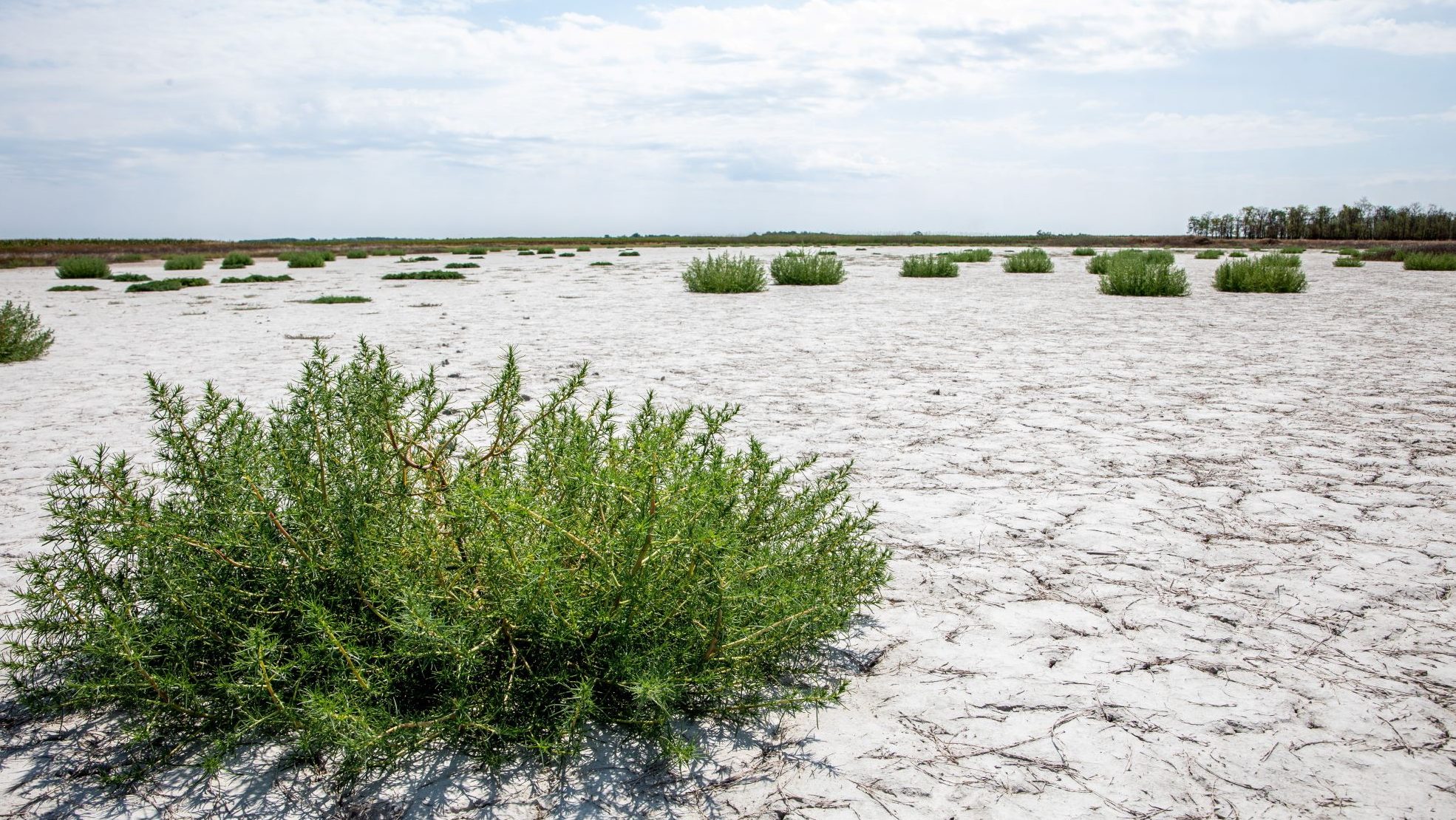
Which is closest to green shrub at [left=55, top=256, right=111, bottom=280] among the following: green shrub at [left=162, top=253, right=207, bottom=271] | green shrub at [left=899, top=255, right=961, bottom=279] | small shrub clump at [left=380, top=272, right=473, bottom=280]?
green shrub at [left=162, top=253, right=207, bottom=271]

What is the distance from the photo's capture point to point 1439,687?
2.39m

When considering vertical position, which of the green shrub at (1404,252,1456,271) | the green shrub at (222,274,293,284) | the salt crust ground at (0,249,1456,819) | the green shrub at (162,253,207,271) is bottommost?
the salt crust ground at (0,249,1456,819)

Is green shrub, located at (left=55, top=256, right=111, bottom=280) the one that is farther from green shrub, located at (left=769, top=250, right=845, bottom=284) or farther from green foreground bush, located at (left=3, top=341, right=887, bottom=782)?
green foreground bush, located at (left=3, top=341, right=887, bottom=782)

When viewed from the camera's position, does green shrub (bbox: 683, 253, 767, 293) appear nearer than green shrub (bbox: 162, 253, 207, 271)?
Yes

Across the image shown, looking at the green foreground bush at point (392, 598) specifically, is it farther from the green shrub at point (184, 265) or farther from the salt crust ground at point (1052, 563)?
the green shrub at point (184, 265)

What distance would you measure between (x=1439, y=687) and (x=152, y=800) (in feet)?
11.1

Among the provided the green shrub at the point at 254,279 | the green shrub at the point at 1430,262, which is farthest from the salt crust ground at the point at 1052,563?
the green shrub at the point at 1430,262

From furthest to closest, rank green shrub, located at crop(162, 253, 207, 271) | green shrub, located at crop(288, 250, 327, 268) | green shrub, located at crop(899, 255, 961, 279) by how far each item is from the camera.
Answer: green shrub, located at crop(288, 250, 327, 268) < green shrub, located at crop(162, 253, 207, 271) < green shrub, located at crop(899, 255, 961, 279)

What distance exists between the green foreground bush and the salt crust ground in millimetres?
141

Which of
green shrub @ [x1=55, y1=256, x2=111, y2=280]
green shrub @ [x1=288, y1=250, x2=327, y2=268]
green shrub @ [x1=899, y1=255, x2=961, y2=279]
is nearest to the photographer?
green shrub @ [x1=899, y1=255, x2=961, y2=279]

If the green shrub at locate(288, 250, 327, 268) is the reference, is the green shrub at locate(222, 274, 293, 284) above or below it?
below

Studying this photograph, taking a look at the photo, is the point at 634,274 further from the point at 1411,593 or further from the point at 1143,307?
the point at 1411,593

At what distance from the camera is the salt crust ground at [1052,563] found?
1942mm

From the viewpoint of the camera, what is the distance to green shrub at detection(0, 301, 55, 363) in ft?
24.9
